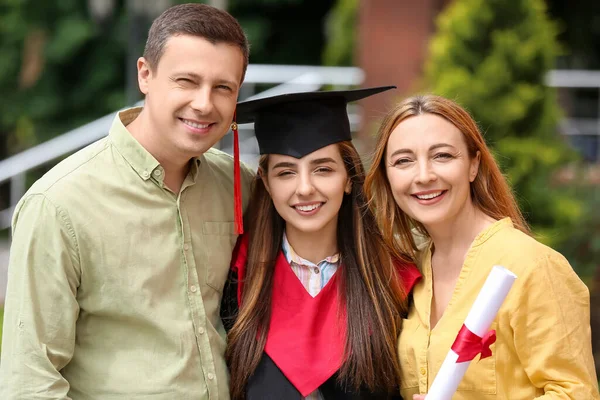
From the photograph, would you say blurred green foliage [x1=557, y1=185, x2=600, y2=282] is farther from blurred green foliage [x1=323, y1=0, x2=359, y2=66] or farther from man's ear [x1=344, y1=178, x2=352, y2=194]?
blurred green foliage [x1=323, y1=0, x2=359, y2=66]

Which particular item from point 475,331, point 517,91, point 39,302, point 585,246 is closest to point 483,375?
point 475,331

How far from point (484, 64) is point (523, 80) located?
0.93 feet

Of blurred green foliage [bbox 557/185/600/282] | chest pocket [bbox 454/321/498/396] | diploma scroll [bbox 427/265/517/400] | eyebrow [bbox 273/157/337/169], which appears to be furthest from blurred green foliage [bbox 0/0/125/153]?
diploma scroll [bbox 427/265/517/400]

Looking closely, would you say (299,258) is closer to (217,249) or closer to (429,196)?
(217,249)

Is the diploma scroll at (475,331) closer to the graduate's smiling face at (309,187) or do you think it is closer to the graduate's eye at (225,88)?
the graduate's smiling face at (309,187)

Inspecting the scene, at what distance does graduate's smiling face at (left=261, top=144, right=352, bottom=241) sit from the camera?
318 centimetres

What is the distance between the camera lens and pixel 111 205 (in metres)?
2.83

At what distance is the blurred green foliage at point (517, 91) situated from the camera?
5773 mm

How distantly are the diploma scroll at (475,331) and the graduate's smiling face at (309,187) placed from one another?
0.90 m

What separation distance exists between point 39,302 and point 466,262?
137 centimetres

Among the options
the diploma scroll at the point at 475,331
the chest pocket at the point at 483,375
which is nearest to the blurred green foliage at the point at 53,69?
the chest pocket at the point at 483,375

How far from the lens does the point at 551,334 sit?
271cm

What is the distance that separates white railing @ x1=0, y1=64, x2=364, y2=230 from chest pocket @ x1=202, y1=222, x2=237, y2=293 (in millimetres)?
4737

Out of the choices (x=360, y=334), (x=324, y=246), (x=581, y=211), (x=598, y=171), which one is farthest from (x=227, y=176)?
(x=598, y=171)
